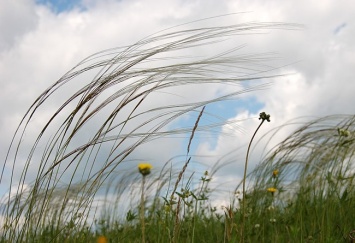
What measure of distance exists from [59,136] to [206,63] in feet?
2.46

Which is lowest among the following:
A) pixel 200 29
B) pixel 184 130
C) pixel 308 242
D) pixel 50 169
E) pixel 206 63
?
pixel 308 242

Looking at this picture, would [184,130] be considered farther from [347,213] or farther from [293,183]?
[293,183]

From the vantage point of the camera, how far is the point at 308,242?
8.02ft

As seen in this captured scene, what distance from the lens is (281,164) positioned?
4.02 meters

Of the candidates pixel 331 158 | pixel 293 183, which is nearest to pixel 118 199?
pixel 293 183

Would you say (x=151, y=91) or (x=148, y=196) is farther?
(x=148, y=196)

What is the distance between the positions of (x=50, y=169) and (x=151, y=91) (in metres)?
0.55

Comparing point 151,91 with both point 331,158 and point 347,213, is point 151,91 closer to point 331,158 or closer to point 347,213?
point 347,213

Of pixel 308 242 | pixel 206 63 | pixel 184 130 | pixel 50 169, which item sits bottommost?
pixel 308 242

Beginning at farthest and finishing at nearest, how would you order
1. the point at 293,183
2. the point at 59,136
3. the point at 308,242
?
the point at 293,183, the point at 308,242, the point at 59,136

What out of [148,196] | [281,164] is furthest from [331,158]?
[148,196]

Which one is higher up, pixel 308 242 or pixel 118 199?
pixel 118 199

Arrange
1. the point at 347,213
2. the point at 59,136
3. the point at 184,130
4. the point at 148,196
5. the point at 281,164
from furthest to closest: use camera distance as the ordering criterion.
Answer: the point at 148,196 < the point at 281,164 < the point at 347,213 < the point at 59,136 < the point at 184,130

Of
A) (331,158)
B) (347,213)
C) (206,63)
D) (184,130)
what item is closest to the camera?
(206,63)
